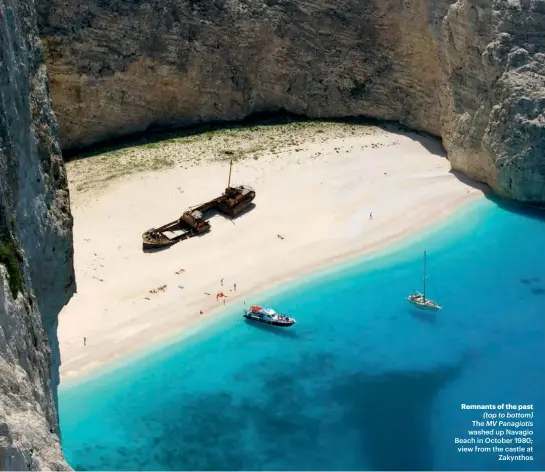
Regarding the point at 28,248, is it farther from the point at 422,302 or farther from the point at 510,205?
the point at 510,205

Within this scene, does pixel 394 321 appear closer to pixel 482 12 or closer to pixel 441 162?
pixel 441 162

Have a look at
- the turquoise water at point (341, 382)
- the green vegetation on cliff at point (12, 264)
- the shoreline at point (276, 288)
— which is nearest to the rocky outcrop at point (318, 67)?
the shoreline at point (276, 288)

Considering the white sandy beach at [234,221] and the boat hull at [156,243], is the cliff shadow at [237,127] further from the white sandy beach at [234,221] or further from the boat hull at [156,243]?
the boat hull at [156,243]

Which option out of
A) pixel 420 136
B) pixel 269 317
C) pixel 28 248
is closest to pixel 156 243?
pixel 269 317

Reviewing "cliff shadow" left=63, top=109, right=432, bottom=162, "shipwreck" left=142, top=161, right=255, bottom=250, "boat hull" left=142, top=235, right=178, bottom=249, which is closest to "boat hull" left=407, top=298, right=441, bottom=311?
"shipwreck" left=142, top=161, right=255, bottom=250

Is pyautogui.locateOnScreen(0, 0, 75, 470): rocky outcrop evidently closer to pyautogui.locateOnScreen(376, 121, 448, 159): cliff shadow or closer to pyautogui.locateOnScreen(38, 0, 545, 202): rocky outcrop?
pyautogui.locateOnScreen(38, 0, 545, 202): rocky outcrop

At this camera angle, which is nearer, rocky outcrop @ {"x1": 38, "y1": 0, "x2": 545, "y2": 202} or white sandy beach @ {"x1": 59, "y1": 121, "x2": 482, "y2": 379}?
white sandy beach @ {"x1": 59, "y1": 121, "x2": 482, "y2": 379}
